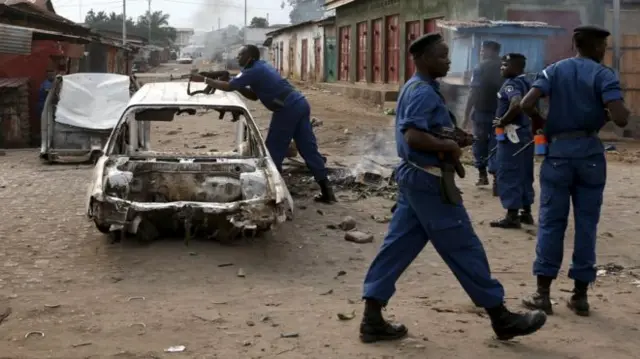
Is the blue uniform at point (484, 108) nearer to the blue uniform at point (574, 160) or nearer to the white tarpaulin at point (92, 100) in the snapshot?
the blue uniform at point (574, 160)

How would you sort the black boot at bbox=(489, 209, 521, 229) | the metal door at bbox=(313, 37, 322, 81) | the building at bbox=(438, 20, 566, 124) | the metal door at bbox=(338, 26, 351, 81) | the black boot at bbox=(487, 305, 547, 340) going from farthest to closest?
the metal door at bbox=(313, 37, 322, 81)
the metal door at bbox=(338, 26, 351, 81)
the building at bbox=(438, 20, 566, 124)
the black boot at bbox=(489, 209, 521, 229)
the black boot at bbox=(487, 305, 547, 340)

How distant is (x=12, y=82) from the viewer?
1399 centimetres

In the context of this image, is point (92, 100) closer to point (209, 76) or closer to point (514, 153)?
point (209, 76)

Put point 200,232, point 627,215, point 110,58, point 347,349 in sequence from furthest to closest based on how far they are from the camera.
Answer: point 110,58
point 627,215
point 200,232
point 347,349

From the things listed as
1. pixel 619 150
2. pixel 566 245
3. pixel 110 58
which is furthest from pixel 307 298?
pixel 110 58

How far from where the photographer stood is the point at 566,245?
22.8 ft

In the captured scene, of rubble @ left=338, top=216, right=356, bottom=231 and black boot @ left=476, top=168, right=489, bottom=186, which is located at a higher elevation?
black boot @ left=476, top=168, right=489, bottom=186

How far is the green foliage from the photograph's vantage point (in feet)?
279

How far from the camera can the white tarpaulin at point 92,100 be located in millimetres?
12578

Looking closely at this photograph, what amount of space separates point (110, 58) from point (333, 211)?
25422mm

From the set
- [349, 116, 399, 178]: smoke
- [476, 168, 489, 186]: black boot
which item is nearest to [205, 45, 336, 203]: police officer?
[349, 116, 399, 178]: smoke

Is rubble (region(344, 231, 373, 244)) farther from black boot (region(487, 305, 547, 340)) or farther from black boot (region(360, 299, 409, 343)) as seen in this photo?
black boot (region(487, 305, 547, 340))

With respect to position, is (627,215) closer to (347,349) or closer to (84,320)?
(347,349)

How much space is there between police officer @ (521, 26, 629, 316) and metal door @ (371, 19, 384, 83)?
20768 mm
